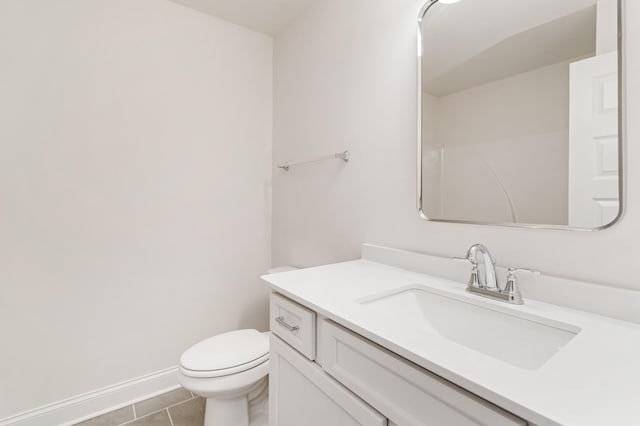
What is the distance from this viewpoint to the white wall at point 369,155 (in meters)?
0.78

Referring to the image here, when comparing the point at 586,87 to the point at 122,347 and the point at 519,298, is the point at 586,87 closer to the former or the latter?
the point at 519,298

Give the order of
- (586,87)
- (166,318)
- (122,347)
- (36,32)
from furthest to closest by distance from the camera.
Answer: (166,318) → (122,347) → (36,32) → (586,87)

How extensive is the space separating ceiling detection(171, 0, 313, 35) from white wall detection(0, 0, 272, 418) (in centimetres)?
6

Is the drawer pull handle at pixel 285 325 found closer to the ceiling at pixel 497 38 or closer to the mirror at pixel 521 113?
the mirror at pixel 521 113

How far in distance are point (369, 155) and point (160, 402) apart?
6.05 ft

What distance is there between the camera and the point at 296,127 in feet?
6.56

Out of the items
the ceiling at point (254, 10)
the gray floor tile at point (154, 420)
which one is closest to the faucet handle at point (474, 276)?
the gray floor tile at point (154, 420)

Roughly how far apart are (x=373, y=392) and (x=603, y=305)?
626 millimetres

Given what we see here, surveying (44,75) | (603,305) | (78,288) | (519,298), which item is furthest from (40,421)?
(603,305)

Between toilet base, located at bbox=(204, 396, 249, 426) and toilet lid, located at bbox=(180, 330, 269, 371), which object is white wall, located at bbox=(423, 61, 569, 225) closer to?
toilet lid, located at bbox=(180, 330, 269, 371)

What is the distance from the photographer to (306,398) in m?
0.91

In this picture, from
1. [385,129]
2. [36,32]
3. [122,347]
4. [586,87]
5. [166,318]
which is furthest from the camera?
[166,318]

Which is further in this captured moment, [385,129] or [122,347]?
[122,347]

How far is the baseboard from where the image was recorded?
1495 mm
